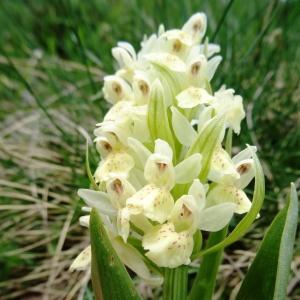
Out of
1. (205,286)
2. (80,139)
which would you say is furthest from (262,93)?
(205,286)

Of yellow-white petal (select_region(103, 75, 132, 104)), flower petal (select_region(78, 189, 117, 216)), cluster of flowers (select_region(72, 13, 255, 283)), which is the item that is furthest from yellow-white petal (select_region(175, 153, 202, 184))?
yellow-white petal (select_region(103, 75, 132, 104))

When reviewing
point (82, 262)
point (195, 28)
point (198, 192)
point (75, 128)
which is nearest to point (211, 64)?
point (195, 28)

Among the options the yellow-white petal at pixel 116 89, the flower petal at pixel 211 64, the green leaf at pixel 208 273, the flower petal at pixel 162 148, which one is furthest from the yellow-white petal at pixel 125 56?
the green leaf at pixel 208 273

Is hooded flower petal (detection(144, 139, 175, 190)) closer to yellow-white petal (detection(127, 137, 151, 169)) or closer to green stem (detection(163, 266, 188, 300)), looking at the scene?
yellow-white petal (detection(127, 137, 151, 169))

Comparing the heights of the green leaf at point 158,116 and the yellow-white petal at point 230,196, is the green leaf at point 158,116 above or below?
above

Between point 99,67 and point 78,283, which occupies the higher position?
point 99,67

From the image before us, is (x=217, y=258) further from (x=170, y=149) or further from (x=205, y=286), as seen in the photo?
(x=170, y=149)

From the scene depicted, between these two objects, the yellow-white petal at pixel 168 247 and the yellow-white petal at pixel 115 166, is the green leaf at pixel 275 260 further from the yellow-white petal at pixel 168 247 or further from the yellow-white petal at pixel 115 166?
the yellow-white petal at pixel 115 166
